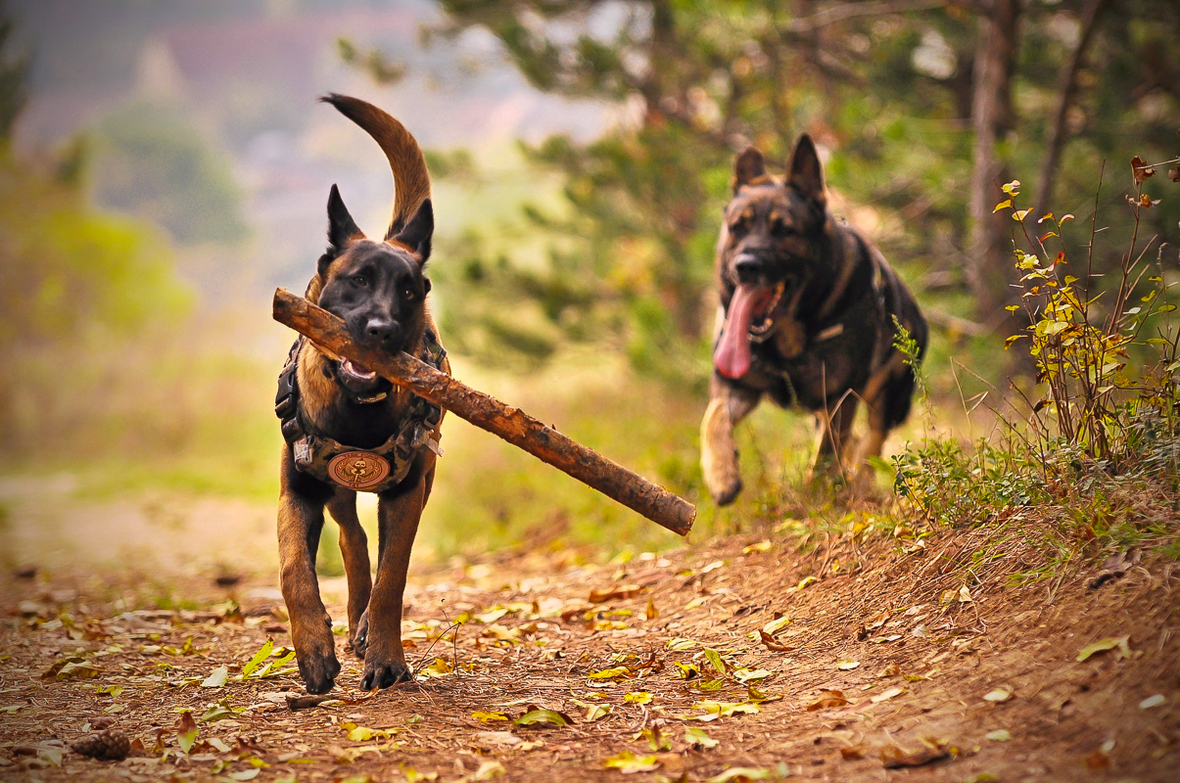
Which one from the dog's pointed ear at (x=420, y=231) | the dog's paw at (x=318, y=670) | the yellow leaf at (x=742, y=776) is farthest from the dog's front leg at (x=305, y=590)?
the yellow leaf at (x=742, y=776)

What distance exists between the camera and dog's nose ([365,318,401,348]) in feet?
11.9

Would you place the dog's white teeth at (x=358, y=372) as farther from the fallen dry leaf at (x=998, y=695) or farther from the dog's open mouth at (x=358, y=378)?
the fallen dry leaf at (x=998, y=695)

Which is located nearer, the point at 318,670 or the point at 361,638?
the point at 318,670

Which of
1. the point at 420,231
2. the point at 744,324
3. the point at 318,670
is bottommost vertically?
the point at 318,670

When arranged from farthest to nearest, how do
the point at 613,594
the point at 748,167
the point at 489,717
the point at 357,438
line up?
the point at 748,167 → the point at 613,594 → the point at 357,438 → the point at 489,717

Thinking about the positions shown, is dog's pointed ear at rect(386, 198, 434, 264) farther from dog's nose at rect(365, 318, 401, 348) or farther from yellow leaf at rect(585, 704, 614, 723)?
yellow leaf at rect(585, 704, 614, 723)

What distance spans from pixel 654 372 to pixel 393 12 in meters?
61.7

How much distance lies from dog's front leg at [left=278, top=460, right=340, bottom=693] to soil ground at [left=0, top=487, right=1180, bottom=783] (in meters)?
0.15

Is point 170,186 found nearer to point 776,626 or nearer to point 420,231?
point 420,231

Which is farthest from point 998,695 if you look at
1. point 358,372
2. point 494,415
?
point 358,372

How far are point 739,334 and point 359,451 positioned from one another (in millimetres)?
2579

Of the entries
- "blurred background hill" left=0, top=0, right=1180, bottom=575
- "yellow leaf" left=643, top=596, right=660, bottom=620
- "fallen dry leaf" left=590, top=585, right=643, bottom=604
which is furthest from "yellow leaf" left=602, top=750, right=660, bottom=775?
"fallen dry leaf" left=590, top=585, right=643, bottom=604

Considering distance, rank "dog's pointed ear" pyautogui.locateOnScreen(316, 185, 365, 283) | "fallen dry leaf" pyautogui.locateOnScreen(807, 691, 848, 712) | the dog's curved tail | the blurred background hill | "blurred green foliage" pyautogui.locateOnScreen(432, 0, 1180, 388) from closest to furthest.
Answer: "fallen dry leaf" pyautogui.locateOnScreen(807, 691, 848, 712)
"dog's pointed ear" pyautogui.locateOnScreen(316, 185, 365, 283)
the dog's curved tail
the blurred background hill
"blurred green foliage" pyautogui.locateOnScreen(432, 0, 1180, 388)

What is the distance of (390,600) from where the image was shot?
390cm
